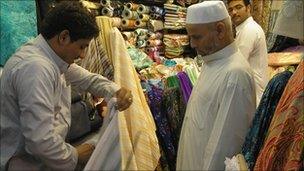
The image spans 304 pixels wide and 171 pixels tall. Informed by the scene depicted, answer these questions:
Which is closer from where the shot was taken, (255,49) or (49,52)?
(49,52)

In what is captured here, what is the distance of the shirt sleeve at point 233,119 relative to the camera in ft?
5.61

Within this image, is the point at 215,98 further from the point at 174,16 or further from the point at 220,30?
the point at 174,16

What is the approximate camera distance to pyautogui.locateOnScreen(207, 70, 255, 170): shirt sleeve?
5.61 ft

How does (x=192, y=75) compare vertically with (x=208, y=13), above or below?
below

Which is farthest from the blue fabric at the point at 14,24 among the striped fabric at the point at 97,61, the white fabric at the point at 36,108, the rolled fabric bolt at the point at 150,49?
the rolled fabric bolt at the point at 150,49

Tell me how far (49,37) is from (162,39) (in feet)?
8.72

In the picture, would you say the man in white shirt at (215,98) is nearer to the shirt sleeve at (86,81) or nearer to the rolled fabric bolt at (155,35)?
the shirt sleeve at (86,81)

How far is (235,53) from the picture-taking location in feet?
6.19

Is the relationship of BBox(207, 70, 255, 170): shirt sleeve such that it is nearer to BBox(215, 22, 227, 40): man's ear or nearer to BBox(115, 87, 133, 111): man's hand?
BBox(215, 22, 227, 40): man's ear

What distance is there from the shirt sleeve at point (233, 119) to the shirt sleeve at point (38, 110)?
702 millimetres

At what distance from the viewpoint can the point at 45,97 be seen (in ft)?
4.98

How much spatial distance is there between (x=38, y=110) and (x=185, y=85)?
117 cm

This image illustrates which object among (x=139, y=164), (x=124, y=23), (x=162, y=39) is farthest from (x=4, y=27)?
(x=162, y=39)

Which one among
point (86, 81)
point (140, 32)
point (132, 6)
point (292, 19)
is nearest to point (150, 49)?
point (140, 32)
